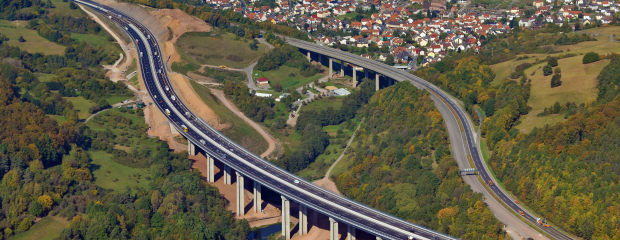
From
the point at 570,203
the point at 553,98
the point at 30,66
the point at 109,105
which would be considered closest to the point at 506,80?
the point at 553,98

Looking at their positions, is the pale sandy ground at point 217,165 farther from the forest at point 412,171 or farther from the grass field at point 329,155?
the grass field at point 329,155

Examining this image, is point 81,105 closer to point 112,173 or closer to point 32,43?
point 112,173

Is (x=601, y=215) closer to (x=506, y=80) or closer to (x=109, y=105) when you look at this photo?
(x=506, y=80)

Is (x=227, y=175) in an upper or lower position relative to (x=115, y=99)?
lower

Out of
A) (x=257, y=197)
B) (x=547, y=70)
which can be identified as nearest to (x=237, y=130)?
(x=257, y=197)

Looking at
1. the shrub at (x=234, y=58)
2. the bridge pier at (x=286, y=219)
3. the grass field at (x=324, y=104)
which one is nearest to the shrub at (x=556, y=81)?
the grass field at (x=324, y=104)

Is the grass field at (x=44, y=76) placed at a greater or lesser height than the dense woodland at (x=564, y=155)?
lesser

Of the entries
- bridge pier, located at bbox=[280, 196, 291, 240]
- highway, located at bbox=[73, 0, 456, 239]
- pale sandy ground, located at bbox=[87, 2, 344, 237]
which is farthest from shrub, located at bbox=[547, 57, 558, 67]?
bridge pier, located at bbox=[280, 196, 291, 240]
